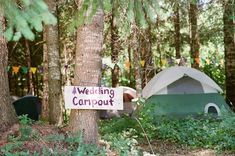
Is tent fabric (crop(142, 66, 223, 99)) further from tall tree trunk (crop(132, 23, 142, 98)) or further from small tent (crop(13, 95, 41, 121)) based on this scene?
small tent (crop(13, 95, 41, 121))

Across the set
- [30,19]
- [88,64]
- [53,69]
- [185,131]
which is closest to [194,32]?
[185,131]

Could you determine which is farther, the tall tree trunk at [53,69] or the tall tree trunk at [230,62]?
the tall tree trunk at [230,62]

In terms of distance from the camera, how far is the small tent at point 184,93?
11.5 metres

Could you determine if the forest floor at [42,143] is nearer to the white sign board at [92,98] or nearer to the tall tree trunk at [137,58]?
the white sign board at [92,98]

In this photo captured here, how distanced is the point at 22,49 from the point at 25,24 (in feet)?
Result: 54.1

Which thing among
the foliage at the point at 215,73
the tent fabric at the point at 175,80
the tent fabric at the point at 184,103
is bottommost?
the tent fabric at the point at 184,103

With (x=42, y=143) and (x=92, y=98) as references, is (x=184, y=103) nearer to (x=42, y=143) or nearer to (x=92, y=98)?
(x=92, y=98)

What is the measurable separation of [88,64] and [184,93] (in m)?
6.49

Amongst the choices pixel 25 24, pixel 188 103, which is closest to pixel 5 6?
pixel 25 24

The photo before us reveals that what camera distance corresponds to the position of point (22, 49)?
63.8 feet

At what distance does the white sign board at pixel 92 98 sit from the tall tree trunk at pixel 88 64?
0.34 ft

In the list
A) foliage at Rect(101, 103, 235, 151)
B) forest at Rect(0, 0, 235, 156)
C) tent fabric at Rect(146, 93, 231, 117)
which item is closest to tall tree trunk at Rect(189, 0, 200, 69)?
forest at Rect(0, 0, 235, 156)

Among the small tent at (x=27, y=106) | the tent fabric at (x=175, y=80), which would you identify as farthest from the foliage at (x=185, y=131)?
the small tent at (x=27, y=106)

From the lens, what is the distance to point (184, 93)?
11.8 m
